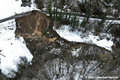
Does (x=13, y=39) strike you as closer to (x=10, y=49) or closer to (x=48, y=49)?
(x=10, y=49)

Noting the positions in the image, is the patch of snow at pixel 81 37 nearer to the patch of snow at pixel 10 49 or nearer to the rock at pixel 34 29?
the rock at pixel 34 29

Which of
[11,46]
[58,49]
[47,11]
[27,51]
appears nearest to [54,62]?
[58,49]

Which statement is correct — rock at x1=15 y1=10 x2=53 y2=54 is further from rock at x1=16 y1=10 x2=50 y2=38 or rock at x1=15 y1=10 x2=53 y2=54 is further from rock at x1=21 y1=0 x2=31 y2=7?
rock at x1=21 y1=0 x2=31 y2=7

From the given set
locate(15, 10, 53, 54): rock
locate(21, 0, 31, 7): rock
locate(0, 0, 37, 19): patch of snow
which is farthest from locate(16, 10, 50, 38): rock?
locate(21, 0, 31, 7): rock

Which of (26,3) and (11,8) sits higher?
(26,3)

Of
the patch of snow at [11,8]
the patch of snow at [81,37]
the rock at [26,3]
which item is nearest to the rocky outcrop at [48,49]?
the patch of snow at [81,37]

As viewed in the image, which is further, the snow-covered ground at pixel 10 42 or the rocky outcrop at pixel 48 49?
the snow-covered ground at pixel 10 42

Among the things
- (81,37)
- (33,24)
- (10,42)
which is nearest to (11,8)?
(33,24)
